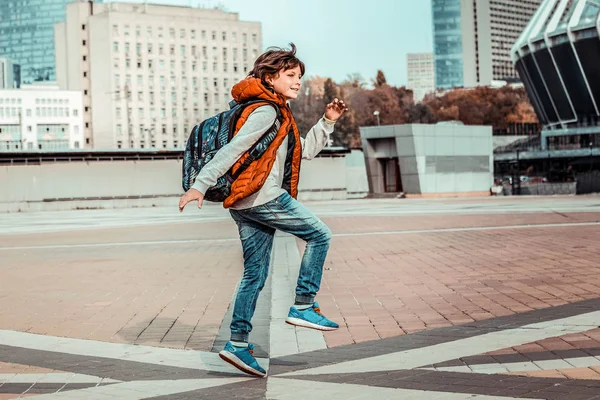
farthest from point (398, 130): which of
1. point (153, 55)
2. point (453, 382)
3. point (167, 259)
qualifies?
point (153, 55)

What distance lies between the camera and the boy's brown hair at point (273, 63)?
17.7ft

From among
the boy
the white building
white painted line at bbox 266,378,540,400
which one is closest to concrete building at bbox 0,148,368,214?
the boy

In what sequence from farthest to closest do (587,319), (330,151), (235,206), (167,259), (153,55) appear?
(153,55), (330,151), (167,259), (587,319), (235,206)

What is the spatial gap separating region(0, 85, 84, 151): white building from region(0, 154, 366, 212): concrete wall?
109 meters

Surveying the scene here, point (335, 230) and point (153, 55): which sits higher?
point (153, 55)

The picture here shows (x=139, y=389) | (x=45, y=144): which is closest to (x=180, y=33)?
(x=45, y=144)

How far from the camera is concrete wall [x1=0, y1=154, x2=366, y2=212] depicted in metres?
37.6

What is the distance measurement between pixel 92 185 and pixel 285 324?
33.2 m

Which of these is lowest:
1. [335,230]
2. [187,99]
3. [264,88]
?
[335,230]

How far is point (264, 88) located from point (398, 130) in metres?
39.0

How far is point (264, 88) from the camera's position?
527 centimetres

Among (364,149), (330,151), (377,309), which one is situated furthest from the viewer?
(364,149)

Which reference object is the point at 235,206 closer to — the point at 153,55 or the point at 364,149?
the point at 364,149

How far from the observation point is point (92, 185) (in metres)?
39.0
